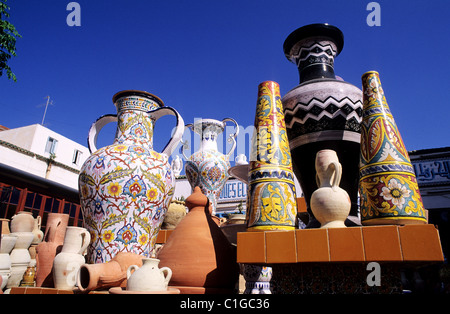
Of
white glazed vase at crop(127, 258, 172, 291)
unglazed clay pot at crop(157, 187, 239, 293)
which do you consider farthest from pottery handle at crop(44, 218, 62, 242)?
white glazed vase at crop(127, 258, 172, 291)

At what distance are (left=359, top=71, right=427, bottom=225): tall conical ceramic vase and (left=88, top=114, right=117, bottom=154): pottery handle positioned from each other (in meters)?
2.69

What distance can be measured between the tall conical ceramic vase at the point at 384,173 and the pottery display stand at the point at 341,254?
27cm

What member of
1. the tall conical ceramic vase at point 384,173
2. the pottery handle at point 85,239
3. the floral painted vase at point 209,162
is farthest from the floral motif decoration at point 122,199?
the floral painted vase at point 209,162

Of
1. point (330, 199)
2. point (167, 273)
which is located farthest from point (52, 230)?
point (330, 199)

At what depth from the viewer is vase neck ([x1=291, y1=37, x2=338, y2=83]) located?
8.28 ft

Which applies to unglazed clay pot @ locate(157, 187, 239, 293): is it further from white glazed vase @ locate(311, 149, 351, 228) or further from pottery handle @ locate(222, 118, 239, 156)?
pottery handle @ locate(222, 118, 239, 156)

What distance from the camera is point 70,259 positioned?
2.27 m

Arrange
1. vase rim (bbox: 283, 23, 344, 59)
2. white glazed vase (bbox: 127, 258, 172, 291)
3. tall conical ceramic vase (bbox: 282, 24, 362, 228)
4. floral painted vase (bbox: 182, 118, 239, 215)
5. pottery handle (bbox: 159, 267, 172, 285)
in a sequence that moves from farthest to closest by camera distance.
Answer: floral painted vase (bbox: 182, 118, 239, 215) → vase rim (bbox: 283, 23, 344, 59) → tall conical ceramic vase (bbox: 282, 24, 362, 228) → pottery handle (bbox: 159, 267, 172, 285) → white glazed vase (bbox: 127, 258, 172, 291)

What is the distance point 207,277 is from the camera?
1.99 metres

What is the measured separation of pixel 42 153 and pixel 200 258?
1862cm

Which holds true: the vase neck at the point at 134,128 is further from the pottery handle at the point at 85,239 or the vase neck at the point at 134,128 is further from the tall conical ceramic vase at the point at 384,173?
the tall conical ceramic vase at the point at 384,173

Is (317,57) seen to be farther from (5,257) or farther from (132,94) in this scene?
(5,257)

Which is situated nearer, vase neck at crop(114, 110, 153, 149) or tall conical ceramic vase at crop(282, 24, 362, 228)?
tall conical ceramic vase at crop(282, 24, 362, 228)
